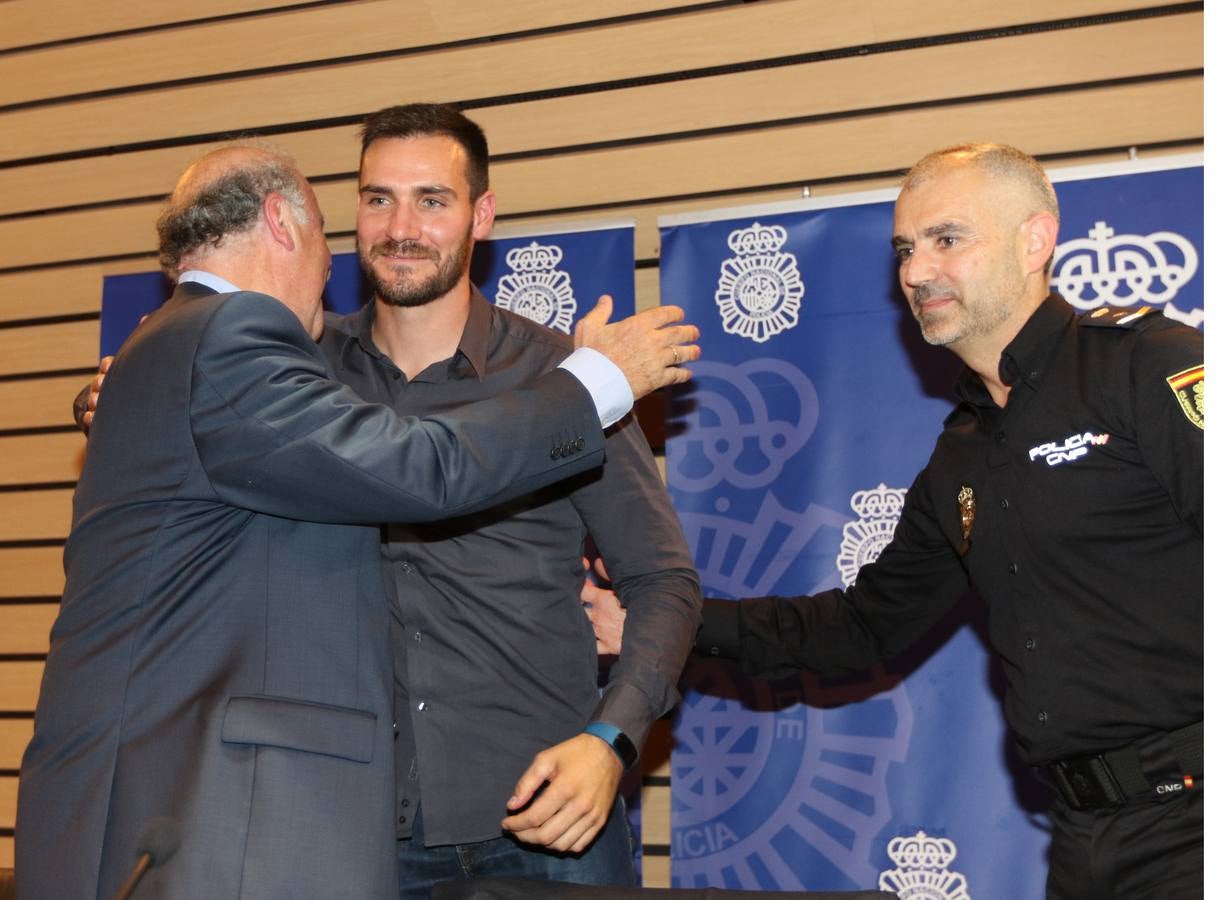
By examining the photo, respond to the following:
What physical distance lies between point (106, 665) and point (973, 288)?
5.97ft

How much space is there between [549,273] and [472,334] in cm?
104

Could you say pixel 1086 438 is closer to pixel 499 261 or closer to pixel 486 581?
pixel 486 581

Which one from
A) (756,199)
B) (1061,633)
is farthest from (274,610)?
(756,199)

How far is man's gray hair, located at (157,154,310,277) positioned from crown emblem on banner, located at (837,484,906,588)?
178 cm

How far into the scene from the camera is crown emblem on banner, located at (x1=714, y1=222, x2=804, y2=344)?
3.50 meters

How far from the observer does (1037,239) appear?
266 centimetres

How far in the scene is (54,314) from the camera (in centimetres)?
469

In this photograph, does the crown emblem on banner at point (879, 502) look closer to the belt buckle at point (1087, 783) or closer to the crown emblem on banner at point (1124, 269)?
the crown emblem on banner at point (1124, 269)

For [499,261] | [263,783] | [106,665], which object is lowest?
[263,783]

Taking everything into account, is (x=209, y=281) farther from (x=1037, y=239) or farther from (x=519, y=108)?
(x=519, y=108)

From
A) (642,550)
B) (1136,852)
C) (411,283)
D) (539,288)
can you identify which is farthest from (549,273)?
(1136,852)

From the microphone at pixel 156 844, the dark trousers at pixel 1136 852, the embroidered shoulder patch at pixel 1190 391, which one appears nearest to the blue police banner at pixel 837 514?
the dark trousers at pixel 1136 852

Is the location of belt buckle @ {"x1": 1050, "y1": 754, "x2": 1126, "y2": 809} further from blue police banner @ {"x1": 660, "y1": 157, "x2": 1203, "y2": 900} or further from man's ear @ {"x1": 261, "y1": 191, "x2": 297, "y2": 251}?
man's ear @ {"x1": 261, "y1": 191, "x2": 297, "y2": 251}
